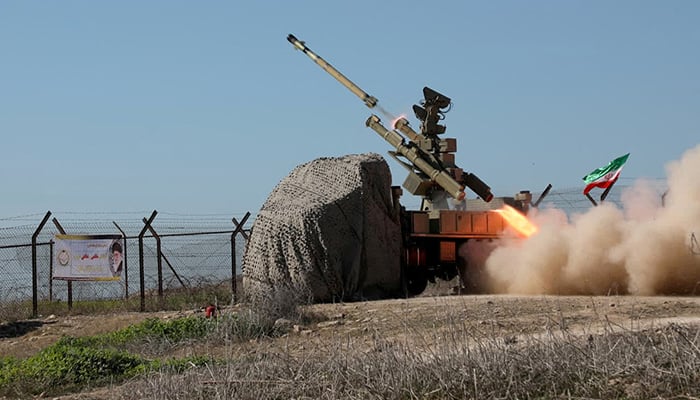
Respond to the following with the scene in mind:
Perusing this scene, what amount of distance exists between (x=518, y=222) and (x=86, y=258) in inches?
373

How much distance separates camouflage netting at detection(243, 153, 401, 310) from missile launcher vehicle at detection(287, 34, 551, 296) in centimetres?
48

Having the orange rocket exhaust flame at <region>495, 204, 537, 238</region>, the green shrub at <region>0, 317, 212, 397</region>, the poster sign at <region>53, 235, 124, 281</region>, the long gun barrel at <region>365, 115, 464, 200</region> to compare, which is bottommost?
the green shrub at <region>0, 317, 212, 397</region>

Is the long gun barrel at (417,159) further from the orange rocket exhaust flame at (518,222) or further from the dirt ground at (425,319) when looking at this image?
the dirt ground at (425,319)

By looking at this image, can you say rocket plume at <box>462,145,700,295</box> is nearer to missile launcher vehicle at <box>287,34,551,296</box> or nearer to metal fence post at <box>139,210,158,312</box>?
missile launcher vehicle at <box>287,34,551,296</box>

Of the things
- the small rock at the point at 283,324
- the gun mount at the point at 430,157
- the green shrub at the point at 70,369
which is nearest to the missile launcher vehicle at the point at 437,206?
the gun mount at the point at 430,157

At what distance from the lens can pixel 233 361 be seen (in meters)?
11.9

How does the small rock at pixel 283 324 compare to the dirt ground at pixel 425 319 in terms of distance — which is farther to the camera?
the small rock at pixel 283 324

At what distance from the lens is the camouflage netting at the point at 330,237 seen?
75.6 ft

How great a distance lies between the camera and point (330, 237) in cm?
2327

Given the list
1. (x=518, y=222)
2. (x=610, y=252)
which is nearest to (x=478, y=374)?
(x=610, y=252)

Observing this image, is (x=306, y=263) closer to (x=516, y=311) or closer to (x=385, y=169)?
(x=385, y=169)

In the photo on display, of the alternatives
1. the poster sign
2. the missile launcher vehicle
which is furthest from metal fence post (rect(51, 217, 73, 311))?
the missile launcher vehicle

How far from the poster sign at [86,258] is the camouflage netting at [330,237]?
10.0 feet

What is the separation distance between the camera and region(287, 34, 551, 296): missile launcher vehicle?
24562mm
